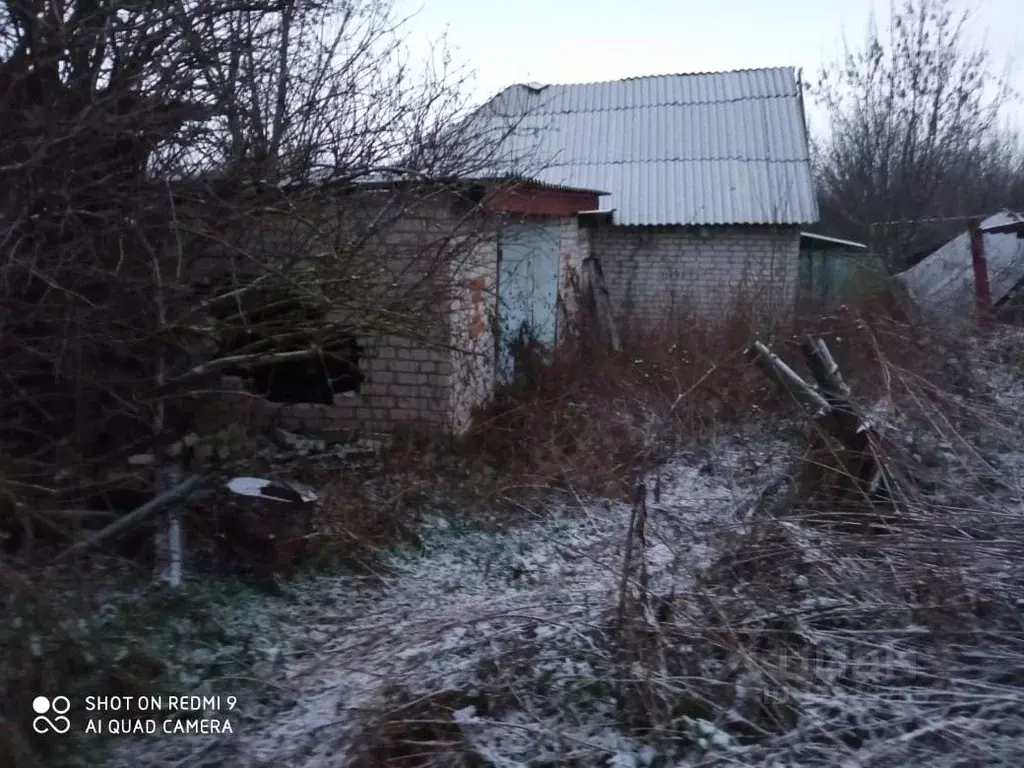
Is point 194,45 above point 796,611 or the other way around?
above

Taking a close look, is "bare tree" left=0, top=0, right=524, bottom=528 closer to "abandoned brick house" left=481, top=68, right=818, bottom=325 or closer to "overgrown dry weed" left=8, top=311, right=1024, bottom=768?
"overgrown dry weed" left=8, top=311, right=1024, bottom=768

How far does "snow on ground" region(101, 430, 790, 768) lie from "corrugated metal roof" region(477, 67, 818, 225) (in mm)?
7252

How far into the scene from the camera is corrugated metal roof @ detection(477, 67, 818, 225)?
12.3 metres

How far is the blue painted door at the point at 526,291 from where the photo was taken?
8398 mm

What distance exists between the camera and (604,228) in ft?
40.9

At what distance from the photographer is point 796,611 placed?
356 cm

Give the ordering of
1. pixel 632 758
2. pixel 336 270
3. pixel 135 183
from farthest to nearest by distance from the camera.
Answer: pixel 336 270 → pixel 135 183 → pixel 632 758

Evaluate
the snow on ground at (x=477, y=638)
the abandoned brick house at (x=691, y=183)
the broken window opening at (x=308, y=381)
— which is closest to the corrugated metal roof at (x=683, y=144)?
the abandoned brick house at (x=691, y=183)

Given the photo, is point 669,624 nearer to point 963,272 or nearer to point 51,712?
point 51,712

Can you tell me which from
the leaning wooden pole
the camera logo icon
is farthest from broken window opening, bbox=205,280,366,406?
the camera logo icon

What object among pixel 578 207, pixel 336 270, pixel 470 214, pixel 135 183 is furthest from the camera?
pixel 578 207

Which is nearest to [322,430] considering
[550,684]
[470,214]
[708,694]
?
[470,214]

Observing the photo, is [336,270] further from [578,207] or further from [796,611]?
[578,207]

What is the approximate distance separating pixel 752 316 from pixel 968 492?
18.6 feet
